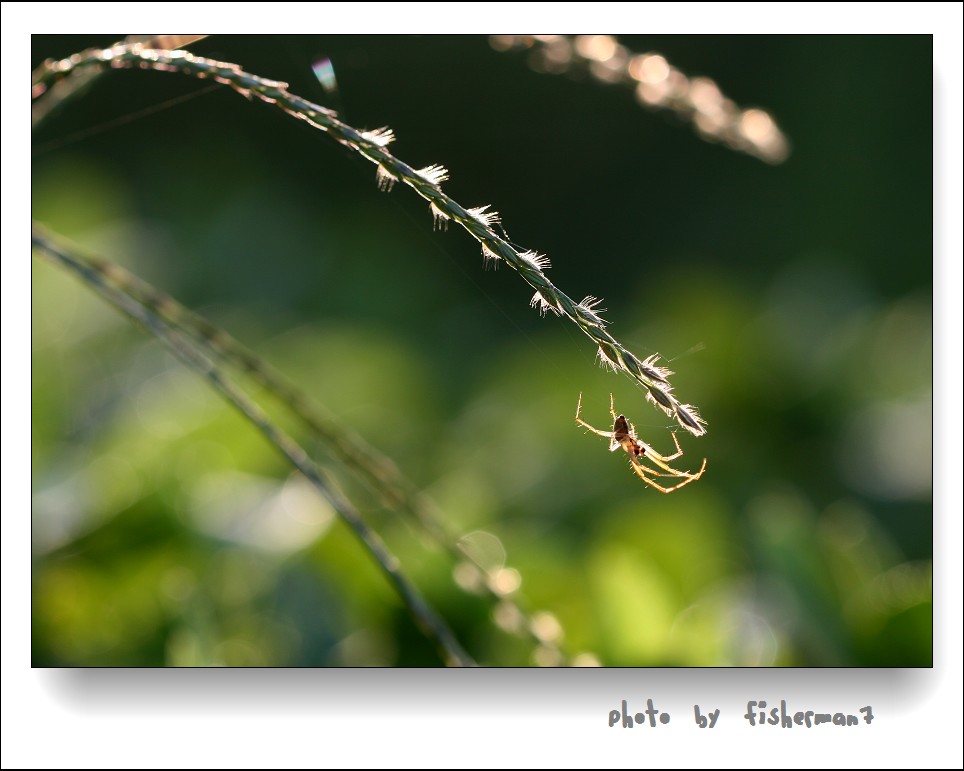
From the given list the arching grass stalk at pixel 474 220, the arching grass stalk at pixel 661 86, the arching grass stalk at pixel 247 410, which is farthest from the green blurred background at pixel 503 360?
the arching grass stalk at pixel 474 220

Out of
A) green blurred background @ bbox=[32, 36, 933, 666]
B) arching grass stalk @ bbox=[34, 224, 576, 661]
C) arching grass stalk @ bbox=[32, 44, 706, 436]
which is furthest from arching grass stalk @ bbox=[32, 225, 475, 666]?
green blurred background @ bbox=[32, 36, 933, 666]

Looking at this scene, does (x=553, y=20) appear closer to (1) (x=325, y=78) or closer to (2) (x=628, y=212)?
(1) (x=325, y=78)

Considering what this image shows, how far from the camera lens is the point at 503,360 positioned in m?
1.95

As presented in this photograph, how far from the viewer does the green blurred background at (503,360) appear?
102cm

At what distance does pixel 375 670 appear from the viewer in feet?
3.35

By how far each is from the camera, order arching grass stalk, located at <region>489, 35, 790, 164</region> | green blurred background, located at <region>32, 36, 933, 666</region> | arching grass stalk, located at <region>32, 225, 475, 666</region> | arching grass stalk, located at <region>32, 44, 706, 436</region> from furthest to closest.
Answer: green blurred background, located at <region>32, 36, 933, 666</region> → arching grass stalk, located at <region>489, 35, 790, 164</region> → arching grass stalk, located at <region>32, 225, 475, 666</region> → arching grass stalk, located at <region>32, 44, 706, 436</region>

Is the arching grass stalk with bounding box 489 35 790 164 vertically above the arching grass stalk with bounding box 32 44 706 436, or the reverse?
the arching grass stalk with bounding box 489 35 790 164

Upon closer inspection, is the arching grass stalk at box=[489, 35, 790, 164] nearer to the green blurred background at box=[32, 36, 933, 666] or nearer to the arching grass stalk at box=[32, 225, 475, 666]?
the green blurred background at box=[32, 36, 933, 666]

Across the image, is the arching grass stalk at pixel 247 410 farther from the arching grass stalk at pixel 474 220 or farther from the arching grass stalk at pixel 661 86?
the arching grass stalk at pixel 661 86

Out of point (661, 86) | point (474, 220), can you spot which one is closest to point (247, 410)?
point (474, 220)

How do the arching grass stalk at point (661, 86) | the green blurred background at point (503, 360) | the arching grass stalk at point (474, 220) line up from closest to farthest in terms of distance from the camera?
the arching grass stalk at point (474, 220) < the arching grass stalk at point (661, 86) < the green blurred background at point (503, 360)

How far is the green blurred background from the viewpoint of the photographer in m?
1.02

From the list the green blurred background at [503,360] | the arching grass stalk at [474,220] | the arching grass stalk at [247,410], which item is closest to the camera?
the arching grass stalk at [474,220]

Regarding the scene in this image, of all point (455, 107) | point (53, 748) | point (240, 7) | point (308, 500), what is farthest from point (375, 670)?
point (455, 107)
